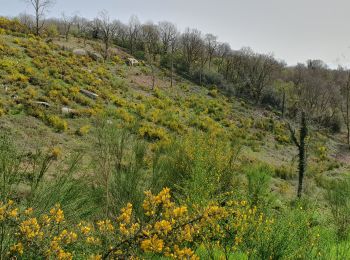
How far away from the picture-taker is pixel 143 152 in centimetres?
995

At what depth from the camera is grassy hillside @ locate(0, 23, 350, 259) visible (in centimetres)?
608

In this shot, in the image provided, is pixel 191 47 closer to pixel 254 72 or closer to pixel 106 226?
pixel 254 72

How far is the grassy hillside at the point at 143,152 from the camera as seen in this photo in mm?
6078

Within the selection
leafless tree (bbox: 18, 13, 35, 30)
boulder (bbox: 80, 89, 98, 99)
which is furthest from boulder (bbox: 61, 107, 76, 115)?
leafless tree (bbox: 18, 13, 35, 30)

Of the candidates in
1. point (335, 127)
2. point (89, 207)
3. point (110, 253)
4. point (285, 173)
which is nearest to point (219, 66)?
point (335, 127)

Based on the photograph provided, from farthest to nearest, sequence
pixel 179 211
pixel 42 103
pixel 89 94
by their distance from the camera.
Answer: pixel 89 94 < pixel 42 103 < pixel 179 211

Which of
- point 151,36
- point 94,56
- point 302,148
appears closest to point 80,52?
point 94,56

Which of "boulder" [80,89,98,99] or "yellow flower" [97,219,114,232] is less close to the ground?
"yellow flower" [97,219,114,232]

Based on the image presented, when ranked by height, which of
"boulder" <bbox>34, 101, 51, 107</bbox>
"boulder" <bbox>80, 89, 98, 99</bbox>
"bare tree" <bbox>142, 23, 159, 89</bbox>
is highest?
"bare tree" <bbox>142, 23, 159, 89</bbox>

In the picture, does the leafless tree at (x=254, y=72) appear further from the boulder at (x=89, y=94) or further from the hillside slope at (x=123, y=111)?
the boulder at (x=89, y=94)

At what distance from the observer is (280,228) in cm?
567

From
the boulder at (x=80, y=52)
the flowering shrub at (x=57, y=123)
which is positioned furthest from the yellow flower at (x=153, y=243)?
the boulder at (x=80, y=52)

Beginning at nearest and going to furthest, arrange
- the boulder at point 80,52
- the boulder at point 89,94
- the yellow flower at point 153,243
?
the yellow flower at point 153,243, the boulder at point 89,94, the boulder at point 80,52

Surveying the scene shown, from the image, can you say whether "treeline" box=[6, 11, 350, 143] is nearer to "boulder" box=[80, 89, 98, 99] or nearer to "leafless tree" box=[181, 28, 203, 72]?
"leafless tree" box=[181, 28, 203, 72]
